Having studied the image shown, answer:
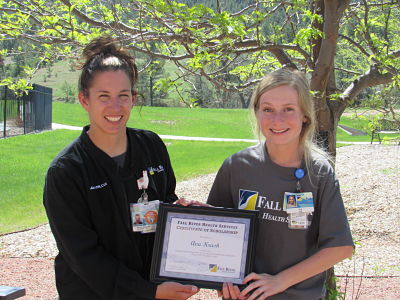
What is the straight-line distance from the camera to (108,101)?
2547 millimetres

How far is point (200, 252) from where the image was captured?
2.54 m

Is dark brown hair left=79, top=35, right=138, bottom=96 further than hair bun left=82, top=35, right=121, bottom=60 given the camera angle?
No

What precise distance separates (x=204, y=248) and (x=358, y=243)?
76.6 inches

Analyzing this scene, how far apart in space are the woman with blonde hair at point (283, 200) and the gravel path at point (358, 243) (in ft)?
5.60

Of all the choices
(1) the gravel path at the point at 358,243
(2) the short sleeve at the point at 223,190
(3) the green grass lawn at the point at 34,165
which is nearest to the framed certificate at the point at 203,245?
Result: (2) the short sleeve at the point at 223,190

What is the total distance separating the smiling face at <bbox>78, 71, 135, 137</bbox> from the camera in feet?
8.34

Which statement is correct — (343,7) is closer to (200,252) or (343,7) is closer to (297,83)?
(297,83)

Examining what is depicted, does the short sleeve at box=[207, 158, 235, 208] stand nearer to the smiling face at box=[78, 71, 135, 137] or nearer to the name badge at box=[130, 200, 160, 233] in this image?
the name badge at box=[130, 200, 160, 233]

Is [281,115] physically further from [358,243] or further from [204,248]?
[358,243]

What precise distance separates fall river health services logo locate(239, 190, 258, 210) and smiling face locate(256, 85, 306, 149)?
11.4 inches

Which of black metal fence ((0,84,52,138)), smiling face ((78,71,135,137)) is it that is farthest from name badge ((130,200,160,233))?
black metal fence ((0,84,52,138))

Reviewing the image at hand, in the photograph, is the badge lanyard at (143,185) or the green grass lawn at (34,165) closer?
the badge lanyard at (143,185)

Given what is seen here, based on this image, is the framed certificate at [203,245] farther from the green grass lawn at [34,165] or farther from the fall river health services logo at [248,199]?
the green grass lawn at [34,165]

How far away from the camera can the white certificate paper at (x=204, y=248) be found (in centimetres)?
248
